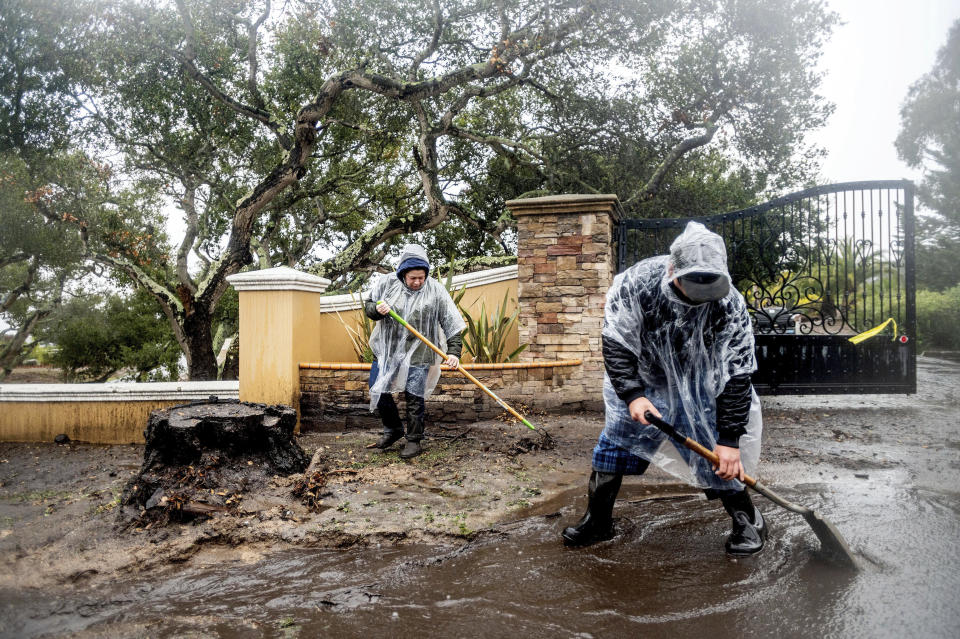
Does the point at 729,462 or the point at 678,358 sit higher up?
the point at 678,358

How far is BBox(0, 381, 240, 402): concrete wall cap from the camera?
6.27m

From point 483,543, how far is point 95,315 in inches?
749

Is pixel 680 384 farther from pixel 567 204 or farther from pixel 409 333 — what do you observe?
pixel 567 204

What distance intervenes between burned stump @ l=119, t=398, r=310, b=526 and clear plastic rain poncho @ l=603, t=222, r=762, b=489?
2.35 meters

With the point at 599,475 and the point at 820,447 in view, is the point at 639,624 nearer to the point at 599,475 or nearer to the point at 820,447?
the point at 599,475

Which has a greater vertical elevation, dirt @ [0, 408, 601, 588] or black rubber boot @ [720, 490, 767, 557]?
black rubber boot @ [720, 490, 767, 557]

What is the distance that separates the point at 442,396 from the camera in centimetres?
608

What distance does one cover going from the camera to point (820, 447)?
524 centimetres

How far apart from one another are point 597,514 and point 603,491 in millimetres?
117

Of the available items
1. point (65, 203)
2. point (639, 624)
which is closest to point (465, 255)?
point (65, 203)

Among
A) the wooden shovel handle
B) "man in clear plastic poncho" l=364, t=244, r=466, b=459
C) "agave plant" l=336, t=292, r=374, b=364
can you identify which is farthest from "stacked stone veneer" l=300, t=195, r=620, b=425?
the wooden shovel handle

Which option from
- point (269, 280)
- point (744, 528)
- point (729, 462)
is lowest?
point (744, 528)

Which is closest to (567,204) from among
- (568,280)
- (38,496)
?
(568,280)

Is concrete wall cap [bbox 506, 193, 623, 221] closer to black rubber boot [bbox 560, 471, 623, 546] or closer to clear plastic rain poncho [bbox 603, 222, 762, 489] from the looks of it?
clear plastic rain poncho [bbox 603, 222, 762, 489]
